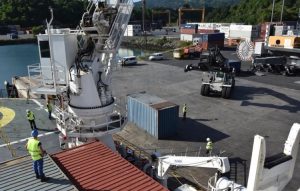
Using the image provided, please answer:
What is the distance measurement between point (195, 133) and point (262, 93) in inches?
592

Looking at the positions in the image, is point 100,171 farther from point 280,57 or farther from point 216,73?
point 280,57

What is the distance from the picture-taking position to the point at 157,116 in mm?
24438

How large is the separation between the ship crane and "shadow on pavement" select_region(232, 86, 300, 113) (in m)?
20.5

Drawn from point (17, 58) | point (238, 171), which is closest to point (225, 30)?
point (17, 58)

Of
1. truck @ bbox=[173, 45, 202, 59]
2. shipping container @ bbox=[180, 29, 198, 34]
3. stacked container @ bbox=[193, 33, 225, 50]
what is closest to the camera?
truck @ bbox=[173, 45, 202, 59]

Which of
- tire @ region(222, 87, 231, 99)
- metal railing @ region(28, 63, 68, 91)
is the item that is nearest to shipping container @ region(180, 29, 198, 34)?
tire @ region(222, 87, 231, 99)

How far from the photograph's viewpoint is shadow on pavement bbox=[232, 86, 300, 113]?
31.6 meters

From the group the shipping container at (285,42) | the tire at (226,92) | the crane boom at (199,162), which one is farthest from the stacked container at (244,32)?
the crane boom at (199,162)

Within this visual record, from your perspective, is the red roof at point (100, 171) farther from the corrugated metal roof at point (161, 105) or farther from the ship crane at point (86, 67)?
the corrugated metal roof at point (161, 105)

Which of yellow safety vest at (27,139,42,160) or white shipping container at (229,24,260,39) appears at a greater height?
white shipping container at (229,24,260,39)

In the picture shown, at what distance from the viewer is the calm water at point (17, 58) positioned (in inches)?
2840

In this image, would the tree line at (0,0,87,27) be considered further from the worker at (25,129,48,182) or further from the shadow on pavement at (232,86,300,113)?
the worker at (25,129,48,182)

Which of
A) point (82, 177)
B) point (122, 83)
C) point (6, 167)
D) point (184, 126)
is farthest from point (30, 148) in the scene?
point (122, 83)

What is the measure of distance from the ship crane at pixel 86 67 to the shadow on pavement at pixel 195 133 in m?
9.45
